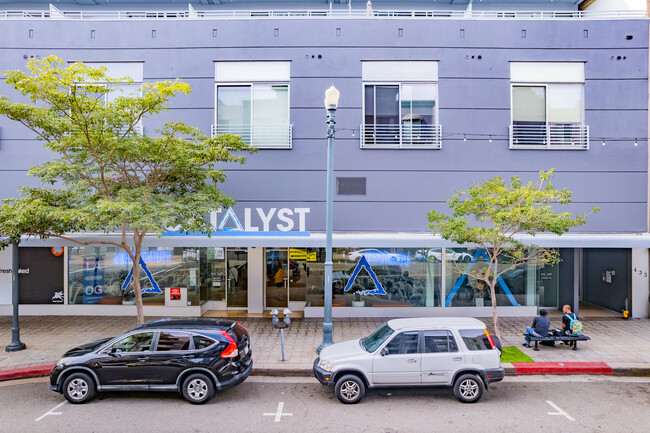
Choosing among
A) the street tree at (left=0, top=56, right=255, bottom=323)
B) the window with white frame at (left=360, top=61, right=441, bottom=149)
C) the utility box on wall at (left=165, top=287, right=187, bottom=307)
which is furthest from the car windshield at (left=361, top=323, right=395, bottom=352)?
the utility box on wall at (left=165, top=287, right=187, bottom=307)

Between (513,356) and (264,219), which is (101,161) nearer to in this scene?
(264,219)

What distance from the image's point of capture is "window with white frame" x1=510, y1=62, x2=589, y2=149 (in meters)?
13.1

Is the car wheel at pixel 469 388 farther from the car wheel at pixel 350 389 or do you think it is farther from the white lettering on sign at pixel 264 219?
the white lettering on sign at pixel 264 219

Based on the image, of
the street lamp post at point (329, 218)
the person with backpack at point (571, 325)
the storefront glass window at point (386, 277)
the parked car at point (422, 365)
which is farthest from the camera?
the storefront glass window at point (386, 277)

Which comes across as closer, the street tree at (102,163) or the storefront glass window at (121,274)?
the street tree at (102,163)

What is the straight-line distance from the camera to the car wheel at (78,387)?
761 cm

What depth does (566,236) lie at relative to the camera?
12492 mm

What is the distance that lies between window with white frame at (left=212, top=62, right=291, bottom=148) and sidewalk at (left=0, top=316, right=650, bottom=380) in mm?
6154

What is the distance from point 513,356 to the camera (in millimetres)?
9695

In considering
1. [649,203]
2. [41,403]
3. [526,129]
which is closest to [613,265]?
[649,203]

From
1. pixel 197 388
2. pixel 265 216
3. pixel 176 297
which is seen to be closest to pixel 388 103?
pixel 265 216

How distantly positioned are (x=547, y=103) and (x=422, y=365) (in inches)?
397

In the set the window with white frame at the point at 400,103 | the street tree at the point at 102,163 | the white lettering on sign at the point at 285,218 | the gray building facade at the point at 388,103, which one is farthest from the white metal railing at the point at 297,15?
the white lettering on sign at the point at 285,218

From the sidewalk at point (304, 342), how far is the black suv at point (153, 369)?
1708 mm
